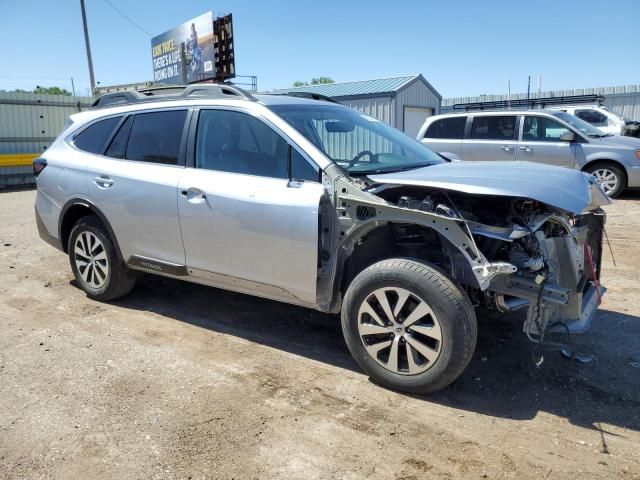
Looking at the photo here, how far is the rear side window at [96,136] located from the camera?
4.97 m

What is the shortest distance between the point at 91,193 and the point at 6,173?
1414 centimetres

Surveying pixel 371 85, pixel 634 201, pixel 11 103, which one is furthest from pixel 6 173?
pixel 634 201

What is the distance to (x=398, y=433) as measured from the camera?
301 cm

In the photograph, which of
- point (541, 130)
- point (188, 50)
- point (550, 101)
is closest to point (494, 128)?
point (541, 130)

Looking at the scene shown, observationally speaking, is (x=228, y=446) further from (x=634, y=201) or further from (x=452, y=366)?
(x=634, y=201)

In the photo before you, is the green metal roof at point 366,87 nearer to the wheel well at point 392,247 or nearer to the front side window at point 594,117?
the front side window at point 594,117

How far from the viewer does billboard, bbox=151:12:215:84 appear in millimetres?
24172

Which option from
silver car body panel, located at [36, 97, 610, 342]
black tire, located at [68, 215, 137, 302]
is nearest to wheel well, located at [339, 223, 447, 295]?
silver car body panel, located at [36, 97, 610, 342]

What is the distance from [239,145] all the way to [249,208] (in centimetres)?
58

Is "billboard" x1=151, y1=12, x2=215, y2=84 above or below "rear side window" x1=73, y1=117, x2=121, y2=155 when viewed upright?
above

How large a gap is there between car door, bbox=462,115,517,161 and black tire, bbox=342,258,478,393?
26.2 feet

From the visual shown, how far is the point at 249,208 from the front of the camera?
3.82 meters

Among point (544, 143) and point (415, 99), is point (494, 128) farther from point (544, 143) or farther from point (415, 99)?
point (415, 99)

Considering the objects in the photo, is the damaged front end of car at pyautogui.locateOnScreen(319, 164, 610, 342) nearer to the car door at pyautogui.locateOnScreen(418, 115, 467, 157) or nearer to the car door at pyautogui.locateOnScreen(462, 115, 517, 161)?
the car door at pyautogui.locateOnScreen(462, 115, 517, 161)
